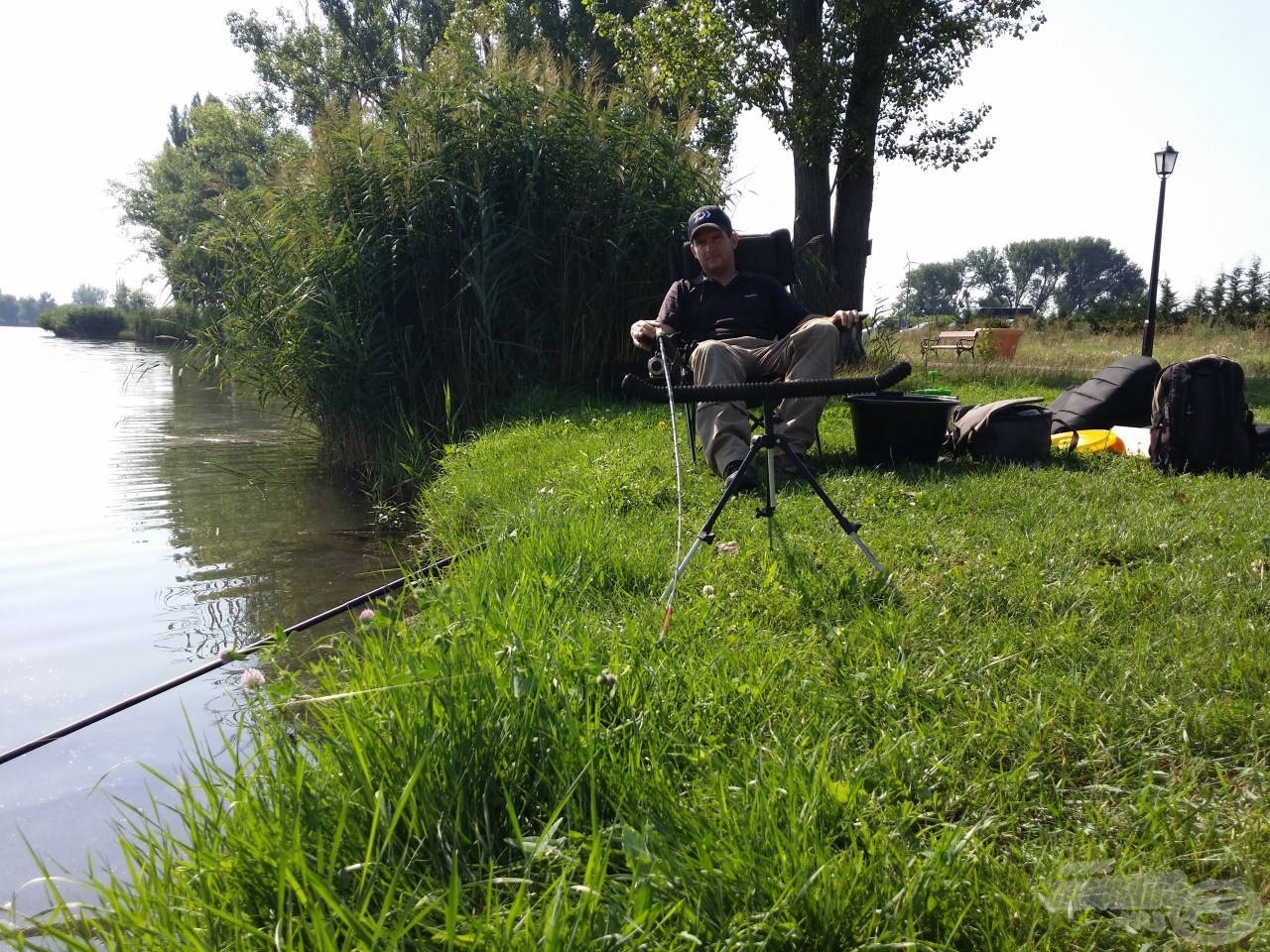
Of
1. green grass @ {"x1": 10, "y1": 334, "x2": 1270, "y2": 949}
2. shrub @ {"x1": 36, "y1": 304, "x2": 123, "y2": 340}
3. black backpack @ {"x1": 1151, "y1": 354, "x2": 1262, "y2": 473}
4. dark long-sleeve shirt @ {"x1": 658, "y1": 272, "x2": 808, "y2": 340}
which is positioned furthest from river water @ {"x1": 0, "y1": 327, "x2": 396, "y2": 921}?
shrub @ {"x1": 36, "y1": 304, "x2": 123, "y2": 340}

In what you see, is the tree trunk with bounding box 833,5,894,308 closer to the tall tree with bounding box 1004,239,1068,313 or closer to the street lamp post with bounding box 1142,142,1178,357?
the street lamp post with bounding box 1142,142,1178,357

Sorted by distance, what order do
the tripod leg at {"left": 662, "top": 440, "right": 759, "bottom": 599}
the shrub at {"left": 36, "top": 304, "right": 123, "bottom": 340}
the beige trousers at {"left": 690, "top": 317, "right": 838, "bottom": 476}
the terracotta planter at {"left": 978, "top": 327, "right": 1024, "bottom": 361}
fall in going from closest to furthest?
the tripod leg at {"left": 662, "top": 440, "right": 759, "bottom": 599} → the beige trousers at {"left": 690, "top": 317, "right": 838, "bottom": 476} → the terracotta planter at {"left": 978, "top": 327, "right": 1024, "bottom": 361} → the shrub at {"left": 36, "top": 304, "right": 123, "bottom": 340}

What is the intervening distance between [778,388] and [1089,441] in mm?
3862

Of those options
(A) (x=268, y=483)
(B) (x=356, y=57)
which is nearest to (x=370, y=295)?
(A) (x=268, y=483)

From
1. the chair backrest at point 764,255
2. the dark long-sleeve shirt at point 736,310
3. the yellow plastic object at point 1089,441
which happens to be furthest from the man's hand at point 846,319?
the chair backrest at point 764,255

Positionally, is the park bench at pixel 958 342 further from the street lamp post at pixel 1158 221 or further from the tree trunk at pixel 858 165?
the tree trunk at pixel 858 165

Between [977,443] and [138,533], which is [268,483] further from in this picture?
[977,443]

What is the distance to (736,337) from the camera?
241 inches

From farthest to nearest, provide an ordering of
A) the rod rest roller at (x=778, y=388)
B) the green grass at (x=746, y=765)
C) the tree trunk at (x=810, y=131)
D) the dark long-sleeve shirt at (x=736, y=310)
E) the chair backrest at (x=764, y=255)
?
the tree trunk at (x=810, y=131), the chair backrest at (x=764, y=255), the dark long-sleeve shirt at (x=736, y=310), the rod rest roller at (x=778, y=388), the green grass at (x=746, y=765)

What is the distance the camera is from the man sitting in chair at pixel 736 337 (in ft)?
17.5

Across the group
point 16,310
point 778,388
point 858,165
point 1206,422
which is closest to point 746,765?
point 778,388

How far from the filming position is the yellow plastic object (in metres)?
6.23

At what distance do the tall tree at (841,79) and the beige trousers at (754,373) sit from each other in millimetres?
6837

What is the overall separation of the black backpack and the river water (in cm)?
455
